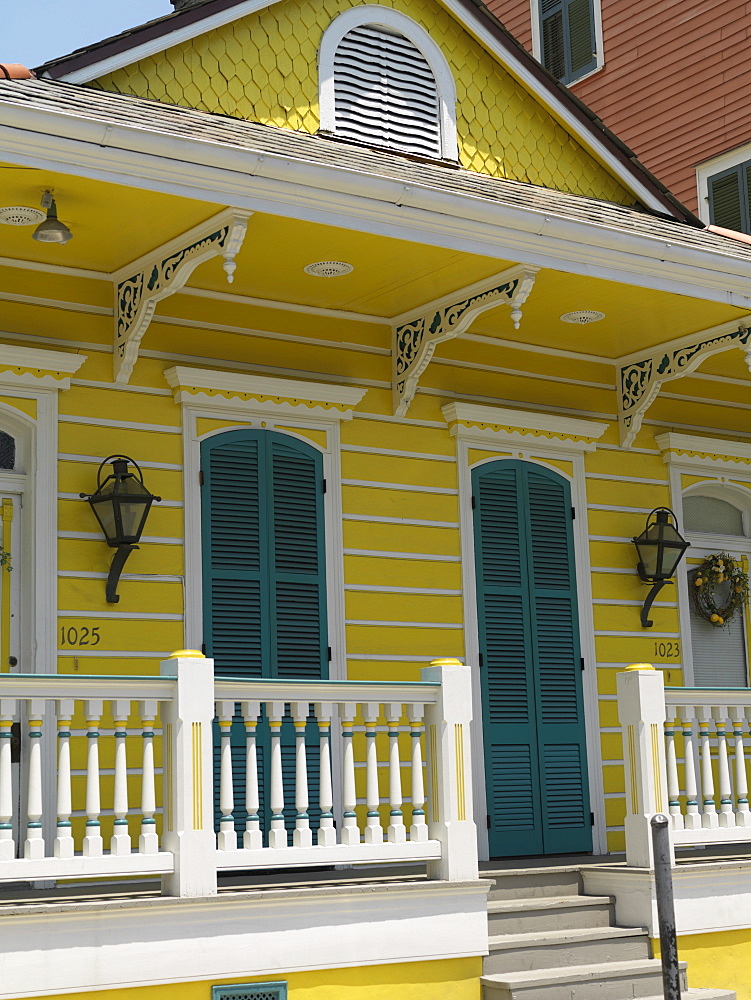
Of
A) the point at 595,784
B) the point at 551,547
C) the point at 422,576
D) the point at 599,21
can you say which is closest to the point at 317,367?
the point at 422,576

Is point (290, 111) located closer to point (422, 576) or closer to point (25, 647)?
point (422, 576)

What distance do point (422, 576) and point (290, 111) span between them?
10.8 ft

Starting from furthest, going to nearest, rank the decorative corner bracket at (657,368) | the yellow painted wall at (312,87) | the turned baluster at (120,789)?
the decorative corner bracket at (657,368) → the yellow painted wall at (312,87) → the turned baluster at (120,789)

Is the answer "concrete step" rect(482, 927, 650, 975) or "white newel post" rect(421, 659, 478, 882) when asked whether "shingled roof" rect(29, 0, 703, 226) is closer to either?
"white newel post" rect(421, 659, 478, 882)

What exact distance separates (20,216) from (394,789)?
353 centimetres

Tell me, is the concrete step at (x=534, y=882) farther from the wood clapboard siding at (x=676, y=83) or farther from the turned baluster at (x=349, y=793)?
the wood clapboard siding at (x=676, y=83)

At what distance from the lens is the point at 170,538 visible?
821 centimetres

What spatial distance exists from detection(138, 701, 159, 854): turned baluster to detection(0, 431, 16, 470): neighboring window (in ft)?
6.97

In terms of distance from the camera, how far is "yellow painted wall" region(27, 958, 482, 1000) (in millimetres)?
6261

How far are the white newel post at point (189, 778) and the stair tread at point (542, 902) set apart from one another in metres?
1.90

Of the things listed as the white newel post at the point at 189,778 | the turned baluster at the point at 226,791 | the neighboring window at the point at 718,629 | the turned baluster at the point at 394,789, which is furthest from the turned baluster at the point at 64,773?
the neighboring window at the point at 718,629

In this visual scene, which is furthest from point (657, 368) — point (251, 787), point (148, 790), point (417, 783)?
point (148, 790)

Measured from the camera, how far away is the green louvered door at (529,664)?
9312 mm

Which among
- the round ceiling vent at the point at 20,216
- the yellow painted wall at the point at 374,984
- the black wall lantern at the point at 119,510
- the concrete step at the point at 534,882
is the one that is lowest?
the yellow painted wall at the point at 374,984
